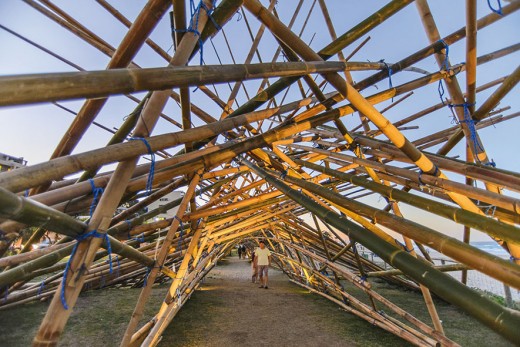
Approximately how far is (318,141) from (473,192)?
263cm

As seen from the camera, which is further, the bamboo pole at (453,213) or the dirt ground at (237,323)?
the dirt ground at (237,323)

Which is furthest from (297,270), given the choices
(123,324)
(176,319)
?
(123,324)

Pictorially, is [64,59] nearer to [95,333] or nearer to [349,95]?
[349,95]

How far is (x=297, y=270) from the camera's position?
9.51m

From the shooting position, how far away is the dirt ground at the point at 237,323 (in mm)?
4211

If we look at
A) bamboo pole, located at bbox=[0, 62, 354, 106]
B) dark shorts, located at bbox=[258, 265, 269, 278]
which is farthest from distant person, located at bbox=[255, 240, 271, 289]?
bamboo pole, located at bbox=[0, 62, 354, 106]

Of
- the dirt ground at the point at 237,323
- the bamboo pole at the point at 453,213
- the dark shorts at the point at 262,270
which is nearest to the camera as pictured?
the bamboo pole at the point at 453,213

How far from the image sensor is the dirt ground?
421cm

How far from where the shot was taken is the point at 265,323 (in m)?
5.18

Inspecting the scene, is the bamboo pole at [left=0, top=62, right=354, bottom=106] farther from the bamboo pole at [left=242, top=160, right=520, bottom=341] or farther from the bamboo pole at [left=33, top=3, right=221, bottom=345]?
the bamboo pole at [left=242, top=160, right=520, bottom=341]

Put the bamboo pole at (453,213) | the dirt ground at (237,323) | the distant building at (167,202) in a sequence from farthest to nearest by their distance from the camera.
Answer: the distant building at (167,202)
the dirt ground at (237,323)
the bamboo pole at (453,213)

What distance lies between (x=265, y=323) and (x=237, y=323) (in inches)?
22.1

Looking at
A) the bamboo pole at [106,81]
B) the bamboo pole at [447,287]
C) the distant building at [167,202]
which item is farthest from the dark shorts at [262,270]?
the bamboo pole at [106,81]

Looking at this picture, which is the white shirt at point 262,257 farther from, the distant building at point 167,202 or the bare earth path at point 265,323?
the distant building at point 167,202
